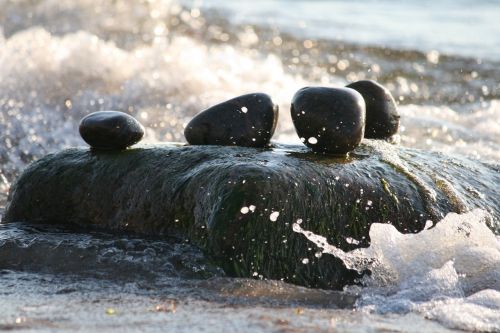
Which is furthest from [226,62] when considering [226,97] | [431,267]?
[431,267]

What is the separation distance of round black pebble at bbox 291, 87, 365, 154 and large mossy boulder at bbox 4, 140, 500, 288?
3.1 inches

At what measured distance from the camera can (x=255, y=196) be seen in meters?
3.73

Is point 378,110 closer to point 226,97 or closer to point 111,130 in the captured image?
point 111,130

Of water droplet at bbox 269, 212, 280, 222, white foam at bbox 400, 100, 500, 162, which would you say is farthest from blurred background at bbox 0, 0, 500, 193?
water droplet at bbox 269, 212, 280, 222

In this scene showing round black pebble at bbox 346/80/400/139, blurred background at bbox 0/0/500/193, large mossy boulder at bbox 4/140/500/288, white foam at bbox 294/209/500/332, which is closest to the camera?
white foam at bbox 294/209/500/332

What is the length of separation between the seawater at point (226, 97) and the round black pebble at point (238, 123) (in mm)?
807

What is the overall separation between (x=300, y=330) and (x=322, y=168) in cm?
134

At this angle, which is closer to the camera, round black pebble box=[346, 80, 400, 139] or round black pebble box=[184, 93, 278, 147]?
round black pebble box=[184, 93, 278, 147]

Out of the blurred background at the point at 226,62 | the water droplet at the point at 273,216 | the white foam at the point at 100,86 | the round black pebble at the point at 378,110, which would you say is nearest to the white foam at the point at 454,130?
the blurred background at the point at 226,62

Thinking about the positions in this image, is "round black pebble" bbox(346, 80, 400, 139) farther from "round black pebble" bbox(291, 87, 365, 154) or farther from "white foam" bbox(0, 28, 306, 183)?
"white foam" bbox(0, 28, 306, 183)

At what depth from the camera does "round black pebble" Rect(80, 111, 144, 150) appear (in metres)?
4.46

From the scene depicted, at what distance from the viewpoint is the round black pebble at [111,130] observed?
446 centimetres

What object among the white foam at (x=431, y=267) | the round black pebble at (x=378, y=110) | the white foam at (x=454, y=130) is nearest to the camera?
the white foam at (x=431, y=267)

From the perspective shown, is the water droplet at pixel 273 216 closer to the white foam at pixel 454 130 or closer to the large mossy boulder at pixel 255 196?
the large mossy boulder at pixel 255 196
